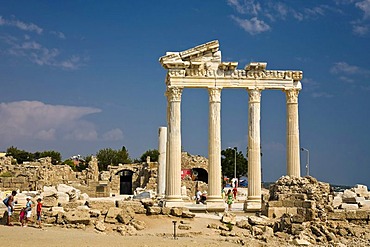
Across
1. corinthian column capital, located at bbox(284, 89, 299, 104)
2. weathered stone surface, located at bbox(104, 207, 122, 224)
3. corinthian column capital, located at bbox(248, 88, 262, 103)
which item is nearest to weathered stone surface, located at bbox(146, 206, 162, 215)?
weathered stone surface, located at bbox(104, 207, 122, 224)

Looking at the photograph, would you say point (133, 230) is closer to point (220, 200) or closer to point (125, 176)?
point (220, 200)

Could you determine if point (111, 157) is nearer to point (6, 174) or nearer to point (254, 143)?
point (6, 174)

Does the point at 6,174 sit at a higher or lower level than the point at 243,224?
higher

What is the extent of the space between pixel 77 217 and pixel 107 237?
7.68 ft

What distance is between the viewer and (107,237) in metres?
19.3

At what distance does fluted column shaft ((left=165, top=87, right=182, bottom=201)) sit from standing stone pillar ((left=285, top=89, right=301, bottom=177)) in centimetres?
701

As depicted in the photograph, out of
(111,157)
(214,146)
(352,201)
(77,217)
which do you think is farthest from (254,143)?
(111,157)

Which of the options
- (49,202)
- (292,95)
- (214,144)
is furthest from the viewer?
(292,95)

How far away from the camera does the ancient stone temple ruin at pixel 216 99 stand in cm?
2989

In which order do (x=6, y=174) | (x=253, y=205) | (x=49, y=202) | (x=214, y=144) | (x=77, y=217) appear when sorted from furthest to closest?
(x=6, y=174)
(x=214, y=144)
(x=253, y=205)
(x=49, y=202)
(x=77, y=217)

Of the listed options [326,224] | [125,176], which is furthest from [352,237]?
[125,176]

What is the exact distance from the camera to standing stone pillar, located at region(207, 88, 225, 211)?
30547mm

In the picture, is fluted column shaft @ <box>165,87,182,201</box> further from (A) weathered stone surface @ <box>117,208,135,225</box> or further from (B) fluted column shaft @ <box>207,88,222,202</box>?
(A) weathered stone surface @ <box>117,208,135,225</box>

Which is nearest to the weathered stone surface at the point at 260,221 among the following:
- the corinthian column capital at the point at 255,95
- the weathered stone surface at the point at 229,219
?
the weathered stone surface at the point at 229,219
